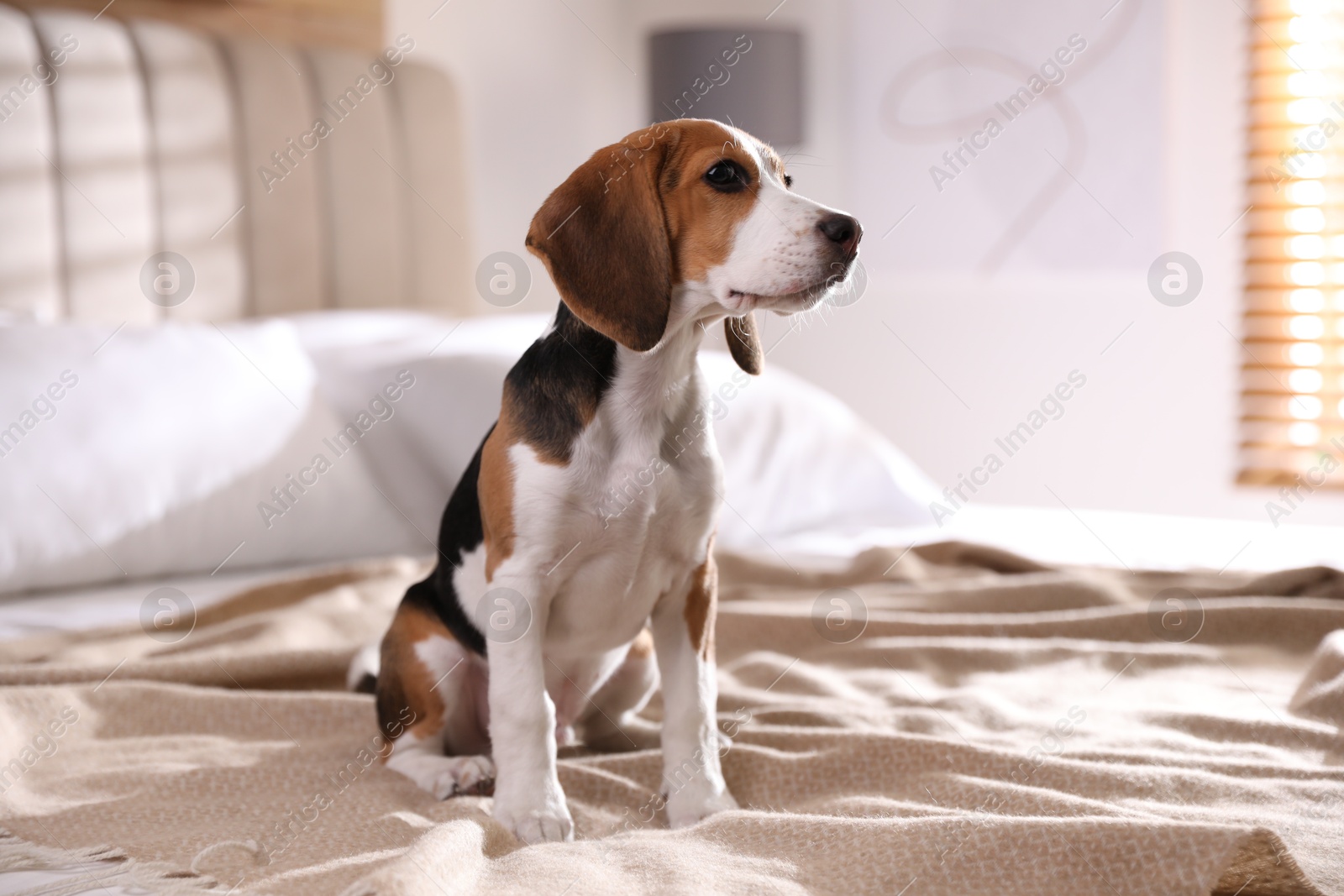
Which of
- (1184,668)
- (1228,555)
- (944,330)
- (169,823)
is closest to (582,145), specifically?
(944,330)

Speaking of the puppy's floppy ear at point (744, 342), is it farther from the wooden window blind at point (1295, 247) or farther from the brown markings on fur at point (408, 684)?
the wooden window blind at point (1295, 247)

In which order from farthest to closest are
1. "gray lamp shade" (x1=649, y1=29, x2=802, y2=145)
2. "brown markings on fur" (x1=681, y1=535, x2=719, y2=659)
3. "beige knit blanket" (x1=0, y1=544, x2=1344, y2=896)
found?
"gray lamp shade" (x1=649, y1=29, x2=802, y2=145) → "brown markings on fur" (x1=681, y1=535, x2=719, y2=659) → "beige knit blanket" (x1=0, y1=544, x2=1344, y2=896)

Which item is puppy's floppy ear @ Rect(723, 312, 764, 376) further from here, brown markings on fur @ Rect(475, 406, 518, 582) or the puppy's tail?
the puppy's tail

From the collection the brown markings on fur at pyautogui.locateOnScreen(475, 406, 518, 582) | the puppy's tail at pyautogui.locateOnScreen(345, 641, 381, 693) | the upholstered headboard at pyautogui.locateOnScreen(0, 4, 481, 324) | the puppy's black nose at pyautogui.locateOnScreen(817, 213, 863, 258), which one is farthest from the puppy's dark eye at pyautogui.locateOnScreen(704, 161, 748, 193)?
the upholstered headboard at pyautogui.locateOnScreen(0, 4, 481, 324)

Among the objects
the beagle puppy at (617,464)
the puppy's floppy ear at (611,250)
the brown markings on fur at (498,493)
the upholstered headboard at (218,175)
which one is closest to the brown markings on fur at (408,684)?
the beagle puppy at (617,464)

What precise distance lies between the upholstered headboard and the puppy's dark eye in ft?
5.51

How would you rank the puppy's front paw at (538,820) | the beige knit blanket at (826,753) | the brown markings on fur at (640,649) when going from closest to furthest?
the beige knit blanket at (826,753) → the puppy's front paw at (538,820) → the brown markings on fur at (640,649)

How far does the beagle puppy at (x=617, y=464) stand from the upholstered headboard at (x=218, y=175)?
1.50 meters

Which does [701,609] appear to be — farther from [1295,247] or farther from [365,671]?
[1295,247]

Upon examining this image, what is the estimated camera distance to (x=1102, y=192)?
389cm

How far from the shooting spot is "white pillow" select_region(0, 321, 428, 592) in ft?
6.60

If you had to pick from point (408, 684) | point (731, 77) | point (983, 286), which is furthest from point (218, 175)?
point (983, 286)

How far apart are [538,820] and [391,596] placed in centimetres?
102

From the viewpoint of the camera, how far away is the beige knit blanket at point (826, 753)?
1.04m
